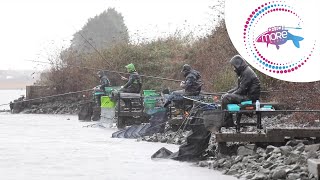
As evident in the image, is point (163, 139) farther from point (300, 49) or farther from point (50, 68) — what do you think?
point (50, 68)

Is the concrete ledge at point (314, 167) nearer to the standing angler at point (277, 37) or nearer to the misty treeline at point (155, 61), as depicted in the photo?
the standing angler at point (277, 37)

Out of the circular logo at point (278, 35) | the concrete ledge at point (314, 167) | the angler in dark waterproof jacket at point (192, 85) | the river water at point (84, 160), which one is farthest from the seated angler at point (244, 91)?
the angler in dark waterproof jacket at point (192, 85)

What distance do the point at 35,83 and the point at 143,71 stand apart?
30.0ft

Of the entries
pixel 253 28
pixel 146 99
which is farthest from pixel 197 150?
pixel 146 99

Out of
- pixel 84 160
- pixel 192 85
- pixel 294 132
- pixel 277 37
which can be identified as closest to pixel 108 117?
pixel 192 85

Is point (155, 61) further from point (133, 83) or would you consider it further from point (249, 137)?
point (249, 137)

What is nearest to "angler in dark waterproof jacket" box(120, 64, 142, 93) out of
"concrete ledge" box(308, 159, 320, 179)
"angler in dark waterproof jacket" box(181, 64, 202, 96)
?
"angler in dark waterproof jacket" box(181, 64, 202, 96)

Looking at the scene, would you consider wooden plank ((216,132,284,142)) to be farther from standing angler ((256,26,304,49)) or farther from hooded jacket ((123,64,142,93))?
hooded jacket ((123,64,142,93))

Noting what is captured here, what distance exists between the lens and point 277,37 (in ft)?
38.9

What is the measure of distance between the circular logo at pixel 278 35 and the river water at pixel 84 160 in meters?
2.04

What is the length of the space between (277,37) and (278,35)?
2.0 inches

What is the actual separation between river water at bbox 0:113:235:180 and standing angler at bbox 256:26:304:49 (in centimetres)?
242

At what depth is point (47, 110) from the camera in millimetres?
37688

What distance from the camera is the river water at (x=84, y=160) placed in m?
12.1
